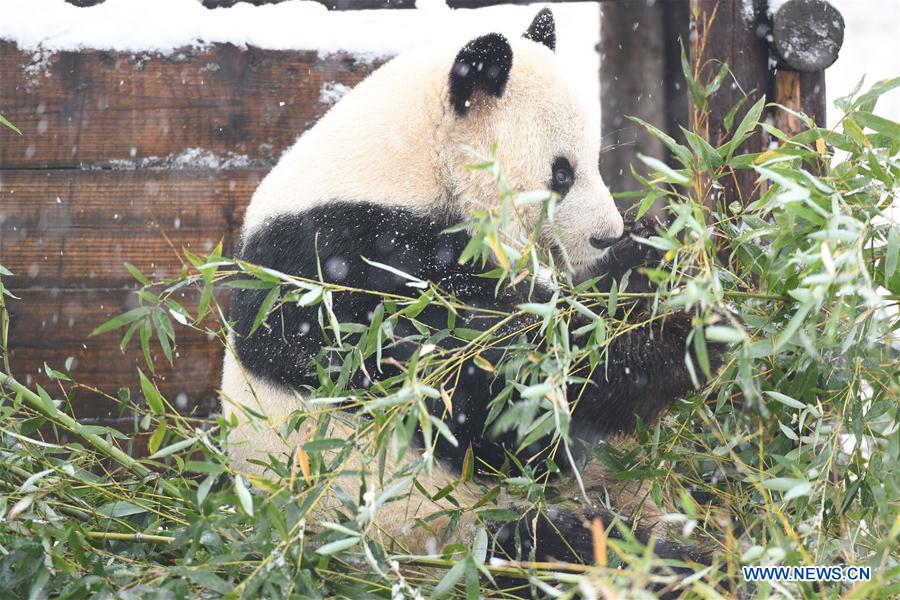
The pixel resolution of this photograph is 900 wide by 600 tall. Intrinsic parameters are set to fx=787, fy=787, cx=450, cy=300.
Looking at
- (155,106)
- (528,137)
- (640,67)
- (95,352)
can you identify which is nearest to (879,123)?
(528,137)

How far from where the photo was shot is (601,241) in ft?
5.79

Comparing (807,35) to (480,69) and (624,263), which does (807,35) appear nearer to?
(624,263)

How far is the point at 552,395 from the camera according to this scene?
97 centimetres

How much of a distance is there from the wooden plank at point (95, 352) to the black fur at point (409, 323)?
0.54 m

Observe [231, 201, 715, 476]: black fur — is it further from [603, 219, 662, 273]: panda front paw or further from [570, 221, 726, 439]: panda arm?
[603, 219, 662, 273]: panda front paw

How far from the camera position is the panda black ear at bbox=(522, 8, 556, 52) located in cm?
198

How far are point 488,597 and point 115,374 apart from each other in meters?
1.27

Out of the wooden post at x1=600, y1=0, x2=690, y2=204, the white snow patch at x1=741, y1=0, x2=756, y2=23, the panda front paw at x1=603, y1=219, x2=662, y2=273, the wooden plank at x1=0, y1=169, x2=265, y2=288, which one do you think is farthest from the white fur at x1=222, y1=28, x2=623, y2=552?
the wooden post at x1=600, y1=0, x2=690, y2=204

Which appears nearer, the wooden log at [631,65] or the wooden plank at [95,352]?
the wooden plank at [95,352]

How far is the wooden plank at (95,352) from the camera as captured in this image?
2098 mm

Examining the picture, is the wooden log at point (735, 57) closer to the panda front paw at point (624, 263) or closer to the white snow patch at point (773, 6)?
the white snow patch at point (773, 6)

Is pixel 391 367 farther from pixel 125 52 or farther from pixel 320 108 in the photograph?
pixel 125 52

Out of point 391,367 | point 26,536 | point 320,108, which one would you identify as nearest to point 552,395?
point 391,367

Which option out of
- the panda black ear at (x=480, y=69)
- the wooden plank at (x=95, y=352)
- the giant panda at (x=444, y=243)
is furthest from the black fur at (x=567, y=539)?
the wooden plank at (x=95, y=352)
